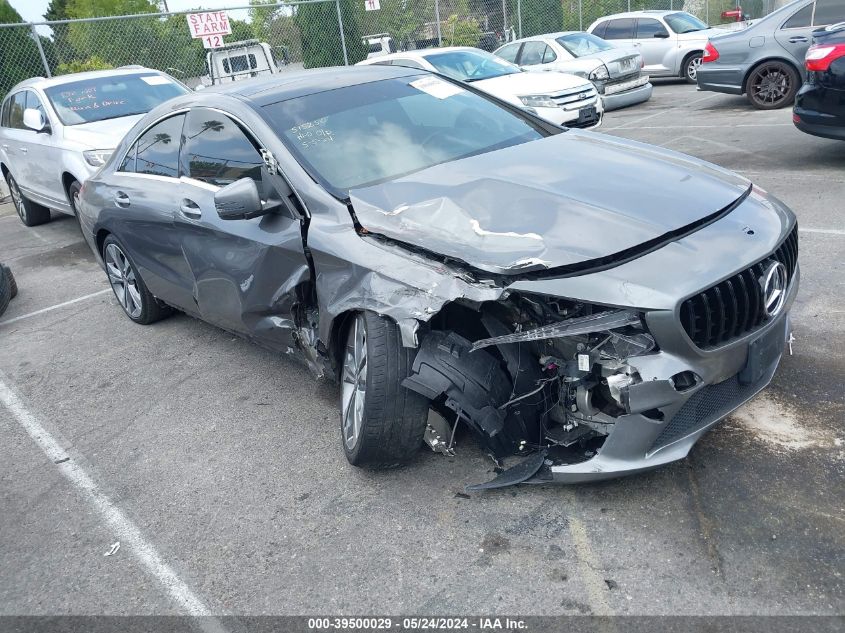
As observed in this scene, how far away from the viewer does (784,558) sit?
8.68 feet

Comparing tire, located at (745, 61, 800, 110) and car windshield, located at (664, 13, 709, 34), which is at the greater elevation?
car windshield, located at (664, 13, 709, 34)

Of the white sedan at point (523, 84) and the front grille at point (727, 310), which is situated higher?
the front grille at point (727, 310)

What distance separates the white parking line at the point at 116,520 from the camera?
113 inches

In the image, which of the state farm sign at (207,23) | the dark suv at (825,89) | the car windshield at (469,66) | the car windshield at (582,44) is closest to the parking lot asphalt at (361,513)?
the dark suv at (825,89)

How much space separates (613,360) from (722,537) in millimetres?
774

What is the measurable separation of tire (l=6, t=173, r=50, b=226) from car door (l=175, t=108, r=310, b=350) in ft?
22.2

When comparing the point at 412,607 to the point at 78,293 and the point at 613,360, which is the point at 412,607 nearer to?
the point at 613,360

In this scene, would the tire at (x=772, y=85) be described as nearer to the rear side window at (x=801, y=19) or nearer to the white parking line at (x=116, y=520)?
the rear side window at (x=801, y=19)

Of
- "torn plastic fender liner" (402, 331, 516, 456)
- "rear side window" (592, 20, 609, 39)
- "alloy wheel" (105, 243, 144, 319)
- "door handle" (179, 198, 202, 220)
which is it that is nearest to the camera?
"torn plastic fender liner" (402, 331, 516, 456)

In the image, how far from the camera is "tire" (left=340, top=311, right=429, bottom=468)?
10.3 ft

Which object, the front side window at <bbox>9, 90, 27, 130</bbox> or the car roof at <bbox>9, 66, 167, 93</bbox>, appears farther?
the front side window at <bbox>9, 90, 27, 130</bbox>

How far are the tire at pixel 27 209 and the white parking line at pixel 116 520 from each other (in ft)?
20.3

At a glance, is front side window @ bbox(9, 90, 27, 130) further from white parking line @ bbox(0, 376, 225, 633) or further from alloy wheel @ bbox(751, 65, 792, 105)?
alloy wheel @ bbox(751, 65, 792, 105)

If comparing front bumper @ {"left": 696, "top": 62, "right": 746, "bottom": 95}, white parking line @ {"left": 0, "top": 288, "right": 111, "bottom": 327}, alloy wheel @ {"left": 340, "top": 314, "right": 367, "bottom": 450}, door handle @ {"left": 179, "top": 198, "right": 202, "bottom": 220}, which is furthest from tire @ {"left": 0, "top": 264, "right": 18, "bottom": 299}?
front bumper @ {"left": 696, "top": 62, "right": 746, "bottom": 95}
